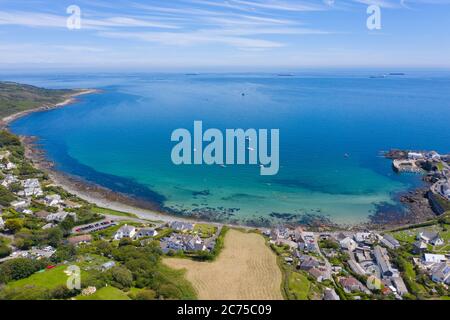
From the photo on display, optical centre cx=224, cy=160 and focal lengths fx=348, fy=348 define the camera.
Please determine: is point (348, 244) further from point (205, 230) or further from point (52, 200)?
point (52, 200)

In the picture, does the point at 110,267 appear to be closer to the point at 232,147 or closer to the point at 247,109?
the point at 232,147

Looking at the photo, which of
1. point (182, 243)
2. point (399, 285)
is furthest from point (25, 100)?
point (399, 285)

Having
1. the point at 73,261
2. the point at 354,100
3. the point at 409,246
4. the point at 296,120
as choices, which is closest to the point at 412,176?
the point at 409,246

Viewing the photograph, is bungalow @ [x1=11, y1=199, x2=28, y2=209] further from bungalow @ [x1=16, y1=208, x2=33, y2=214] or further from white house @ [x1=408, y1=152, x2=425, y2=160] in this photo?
white house @ [x1=408, y1=152, x2=425, y2=160]

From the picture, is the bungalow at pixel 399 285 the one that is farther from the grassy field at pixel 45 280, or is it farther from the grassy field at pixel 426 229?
the grassy field at pixel 45 280

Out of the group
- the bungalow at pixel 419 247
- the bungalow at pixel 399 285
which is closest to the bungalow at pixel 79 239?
the bungalow at pixel 399 285
